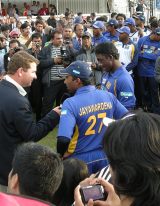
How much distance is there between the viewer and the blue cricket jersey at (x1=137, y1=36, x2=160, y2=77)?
31.7 feet

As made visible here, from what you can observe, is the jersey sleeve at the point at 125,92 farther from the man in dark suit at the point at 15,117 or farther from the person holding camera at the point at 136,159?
the person holding camera at the point at 136,159

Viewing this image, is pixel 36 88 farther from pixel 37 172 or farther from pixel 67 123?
pixel 37 172

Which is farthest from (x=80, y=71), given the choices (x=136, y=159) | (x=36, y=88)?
(x=36, y=88)

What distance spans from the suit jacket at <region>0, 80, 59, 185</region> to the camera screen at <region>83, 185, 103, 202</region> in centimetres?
196

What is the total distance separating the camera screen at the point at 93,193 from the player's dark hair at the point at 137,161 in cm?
35

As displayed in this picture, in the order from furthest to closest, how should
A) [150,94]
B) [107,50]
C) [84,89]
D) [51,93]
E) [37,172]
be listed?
[150,94]
[51,93]
[107,50]
[84,89]
[37,172]

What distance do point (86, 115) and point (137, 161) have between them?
8.36 ft

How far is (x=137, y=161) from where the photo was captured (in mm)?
1780

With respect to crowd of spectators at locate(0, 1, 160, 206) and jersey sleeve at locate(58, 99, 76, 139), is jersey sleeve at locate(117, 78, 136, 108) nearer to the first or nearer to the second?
crowd of spectators at locate(0, 1, 160, 206)

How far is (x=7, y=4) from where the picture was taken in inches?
1299

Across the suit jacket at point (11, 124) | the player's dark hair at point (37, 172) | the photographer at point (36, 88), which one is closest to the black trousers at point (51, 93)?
the photographer at point (36, 88)

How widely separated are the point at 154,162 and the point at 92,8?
107 feet

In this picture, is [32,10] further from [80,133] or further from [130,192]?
[130,192]

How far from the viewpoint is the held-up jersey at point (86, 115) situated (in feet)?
14.0
